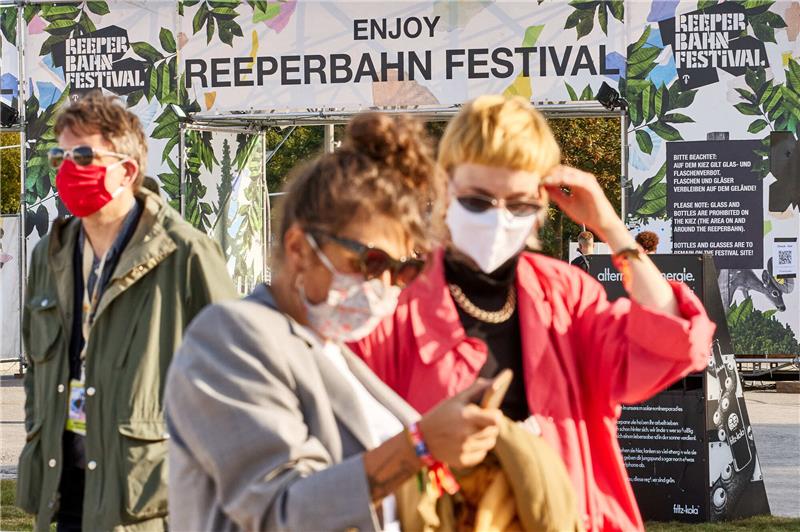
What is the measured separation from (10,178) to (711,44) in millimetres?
29914

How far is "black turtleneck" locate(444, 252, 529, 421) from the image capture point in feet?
9.37

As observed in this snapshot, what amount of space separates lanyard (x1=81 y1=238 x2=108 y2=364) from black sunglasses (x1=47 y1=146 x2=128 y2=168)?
0.25 metres

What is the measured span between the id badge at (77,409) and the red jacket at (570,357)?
1.20 m

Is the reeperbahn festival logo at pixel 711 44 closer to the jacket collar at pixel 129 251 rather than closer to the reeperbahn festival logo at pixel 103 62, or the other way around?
the reeperbahn festival logo at pixel 103 62

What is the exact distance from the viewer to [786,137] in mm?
13016

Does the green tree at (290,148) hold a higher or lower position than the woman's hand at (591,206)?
higher

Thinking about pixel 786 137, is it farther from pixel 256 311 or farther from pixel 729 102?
pixel 256 311

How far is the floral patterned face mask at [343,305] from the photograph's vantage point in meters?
2.09

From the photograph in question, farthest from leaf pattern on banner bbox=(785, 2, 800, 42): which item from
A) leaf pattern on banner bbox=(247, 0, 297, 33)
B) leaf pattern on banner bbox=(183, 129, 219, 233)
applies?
leaf pattern on banner bbox=(183, 129, 219, 233)

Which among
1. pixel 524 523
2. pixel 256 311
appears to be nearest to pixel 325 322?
pixel 256 311

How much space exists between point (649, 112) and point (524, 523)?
11.2 m

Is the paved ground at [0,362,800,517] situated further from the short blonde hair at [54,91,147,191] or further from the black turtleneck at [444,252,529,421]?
the black turtleneck at [444,252,529,421]

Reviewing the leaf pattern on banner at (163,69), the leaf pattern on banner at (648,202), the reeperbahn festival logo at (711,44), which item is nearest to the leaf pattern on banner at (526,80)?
the reeperbahn festival logo at (711,44)

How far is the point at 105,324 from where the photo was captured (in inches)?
143
